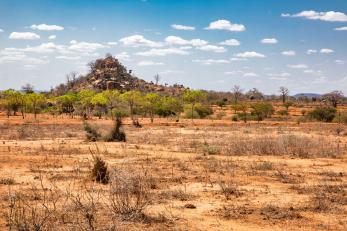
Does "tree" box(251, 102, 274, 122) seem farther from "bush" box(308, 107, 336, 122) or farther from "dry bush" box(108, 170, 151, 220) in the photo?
"dry bush" box(108, 170, 151, 220)

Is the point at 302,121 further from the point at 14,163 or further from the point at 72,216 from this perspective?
the point at 72,216

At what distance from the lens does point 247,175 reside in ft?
50.3

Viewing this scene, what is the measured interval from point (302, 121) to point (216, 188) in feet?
173

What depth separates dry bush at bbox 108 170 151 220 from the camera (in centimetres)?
925

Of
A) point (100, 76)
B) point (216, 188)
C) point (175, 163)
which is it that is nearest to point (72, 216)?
point (216, 188)

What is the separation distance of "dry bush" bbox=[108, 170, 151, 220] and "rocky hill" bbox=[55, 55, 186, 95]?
103830 mm

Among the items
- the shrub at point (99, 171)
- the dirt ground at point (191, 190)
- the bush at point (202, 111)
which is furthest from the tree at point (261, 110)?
the shrub at point (99, 171)

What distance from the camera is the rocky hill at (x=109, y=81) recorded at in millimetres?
116625

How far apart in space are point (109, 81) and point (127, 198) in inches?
4248

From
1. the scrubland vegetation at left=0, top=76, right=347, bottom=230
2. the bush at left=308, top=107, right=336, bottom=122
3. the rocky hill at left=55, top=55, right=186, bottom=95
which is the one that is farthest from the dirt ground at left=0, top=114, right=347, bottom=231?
the rocky hill at left=55, top=55, right=186, bottom=95

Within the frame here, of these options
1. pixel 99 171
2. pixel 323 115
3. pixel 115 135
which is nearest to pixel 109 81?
pixel 323 115

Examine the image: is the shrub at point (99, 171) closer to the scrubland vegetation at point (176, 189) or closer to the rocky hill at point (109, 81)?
the scrubland vegetation at point (176, 189)

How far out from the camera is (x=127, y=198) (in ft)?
30.7

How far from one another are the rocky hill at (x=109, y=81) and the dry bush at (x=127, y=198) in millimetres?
103830
